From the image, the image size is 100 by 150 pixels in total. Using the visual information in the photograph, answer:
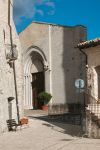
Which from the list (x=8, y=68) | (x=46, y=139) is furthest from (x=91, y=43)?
(x=8, y=68)

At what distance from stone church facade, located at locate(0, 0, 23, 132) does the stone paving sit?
1745mm

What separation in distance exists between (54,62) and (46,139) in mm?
20253

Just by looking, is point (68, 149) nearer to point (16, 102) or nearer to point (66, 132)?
point (66, 132)

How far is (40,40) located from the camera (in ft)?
124

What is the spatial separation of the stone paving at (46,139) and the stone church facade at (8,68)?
175 centimetres

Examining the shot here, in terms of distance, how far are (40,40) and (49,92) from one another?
5.84 m

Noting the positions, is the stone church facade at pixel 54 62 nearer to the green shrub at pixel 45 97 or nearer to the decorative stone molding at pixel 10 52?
the green shrub at pixel 45 97

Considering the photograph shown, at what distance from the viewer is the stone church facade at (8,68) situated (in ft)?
69.3

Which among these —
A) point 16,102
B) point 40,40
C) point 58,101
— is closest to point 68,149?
point 16,102

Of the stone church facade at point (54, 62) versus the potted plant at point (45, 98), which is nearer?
the stone church facade at point (54, 62)

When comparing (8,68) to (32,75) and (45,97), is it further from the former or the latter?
(32,75)

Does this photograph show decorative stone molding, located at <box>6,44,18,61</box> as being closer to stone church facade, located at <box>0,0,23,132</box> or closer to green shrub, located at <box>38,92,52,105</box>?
stone church facade, located at <box>0,0,23,132</box>

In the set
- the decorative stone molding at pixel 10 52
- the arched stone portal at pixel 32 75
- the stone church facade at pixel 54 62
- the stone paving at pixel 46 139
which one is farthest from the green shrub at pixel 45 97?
the stone paving at pixel 46 139

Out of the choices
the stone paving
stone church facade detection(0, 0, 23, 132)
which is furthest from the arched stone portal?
the stone paving
